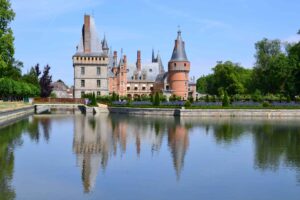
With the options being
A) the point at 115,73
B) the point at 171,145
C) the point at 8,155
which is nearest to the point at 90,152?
the point at 8,155

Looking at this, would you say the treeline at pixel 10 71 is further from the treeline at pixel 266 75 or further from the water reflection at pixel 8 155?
the treeline at pixel 266 75

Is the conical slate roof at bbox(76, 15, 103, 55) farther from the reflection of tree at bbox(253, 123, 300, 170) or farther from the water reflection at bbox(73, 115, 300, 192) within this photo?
the reflection of tree at bbox(253, 123, 300, 170)

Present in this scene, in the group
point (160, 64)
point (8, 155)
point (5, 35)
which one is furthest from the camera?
point (160, 64)

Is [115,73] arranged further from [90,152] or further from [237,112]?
[90,152]

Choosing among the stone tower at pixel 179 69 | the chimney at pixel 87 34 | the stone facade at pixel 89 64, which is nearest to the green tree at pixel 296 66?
the stone tower at pixel 179 69

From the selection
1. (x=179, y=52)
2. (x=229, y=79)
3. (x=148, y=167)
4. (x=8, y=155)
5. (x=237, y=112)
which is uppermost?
(x=179, y=52)

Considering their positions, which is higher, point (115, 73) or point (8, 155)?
point (115, 73)

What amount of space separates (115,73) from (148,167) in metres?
70.2

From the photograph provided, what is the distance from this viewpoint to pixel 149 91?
9019 cm

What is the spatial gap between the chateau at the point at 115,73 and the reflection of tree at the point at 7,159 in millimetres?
41520

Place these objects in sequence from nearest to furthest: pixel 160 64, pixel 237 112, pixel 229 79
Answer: pixel 237 112 → pixel 229 79 → pixel 160 64

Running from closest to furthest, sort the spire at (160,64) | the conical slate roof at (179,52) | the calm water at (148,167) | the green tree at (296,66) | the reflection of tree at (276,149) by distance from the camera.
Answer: the calm water at (148,167)
the reflection of tree at (276,149)
the green tree at (296,66)
the conical slate roof at (179,52)
the spire at (160,64)

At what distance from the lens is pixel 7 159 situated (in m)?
14.2

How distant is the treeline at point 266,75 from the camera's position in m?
52.5
